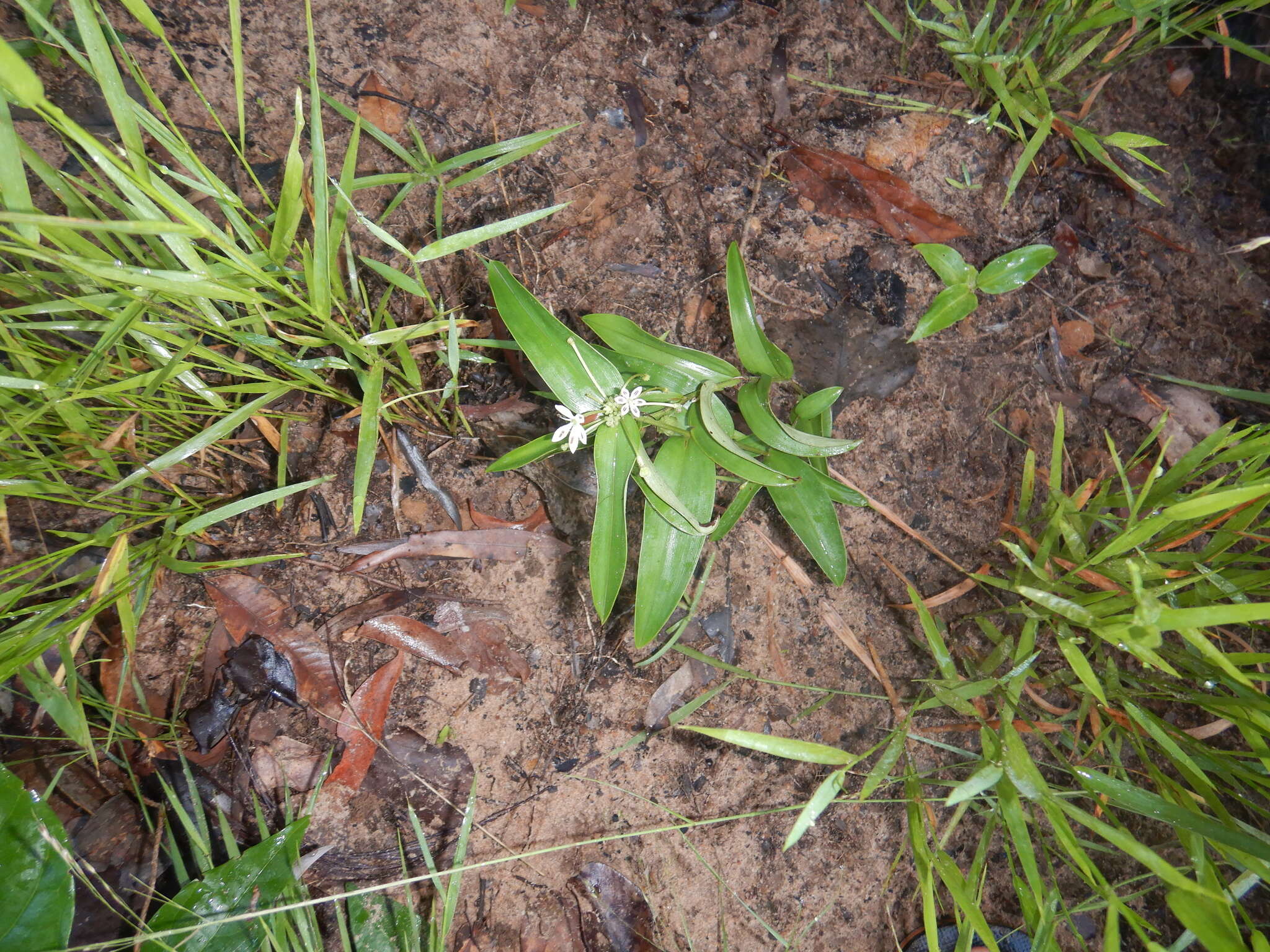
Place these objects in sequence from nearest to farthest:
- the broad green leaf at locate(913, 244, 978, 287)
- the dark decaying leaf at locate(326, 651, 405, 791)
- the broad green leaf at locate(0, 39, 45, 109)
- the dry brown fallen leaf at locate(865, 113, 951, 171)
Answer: the broad green leaf at locate(0, 39, 45, 109) < the dark decaying leaf at locate(326, 651, 405, 791) < the broad green leaf at locate(913, 244, 978, 287) < the dry brown fallen leaf at locate(865, 113, 951, 171)

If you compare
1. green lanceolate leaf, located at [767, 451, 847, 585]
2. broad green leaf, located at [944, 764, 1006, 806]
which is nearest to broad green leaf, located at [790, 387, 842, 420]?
green lanceolate leaf, located at [767, 451, 847, 585]

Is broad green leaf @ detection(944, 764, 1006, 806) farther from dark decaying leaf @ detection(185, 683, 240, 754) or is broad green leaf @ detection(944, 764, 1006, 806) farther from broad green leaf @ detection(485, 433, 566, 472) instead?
dark decaying leaf @ detection(185, 683, 240, 754)

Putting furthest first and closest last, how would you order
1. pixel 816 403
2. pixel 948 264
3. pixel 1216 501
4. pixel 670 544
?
pixel 948 264 < pixel 816 403 < pixel 670 544 < pixel 1216 501

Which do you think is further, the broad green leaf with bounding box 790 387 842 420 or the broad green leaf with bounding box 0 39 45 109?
the broad green leaf with bounding box 790 387 842 420

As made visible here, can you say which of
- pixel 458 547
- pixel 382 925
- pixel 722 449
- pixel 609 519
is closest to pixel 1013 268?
pixel 722 449

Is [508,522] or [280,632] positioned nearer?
[280,632]

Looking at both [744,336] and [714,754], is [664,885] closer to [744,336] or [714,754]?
[714,754]

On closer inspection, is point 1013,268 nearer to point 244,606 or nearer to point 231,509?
point 231,509
